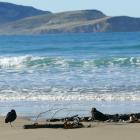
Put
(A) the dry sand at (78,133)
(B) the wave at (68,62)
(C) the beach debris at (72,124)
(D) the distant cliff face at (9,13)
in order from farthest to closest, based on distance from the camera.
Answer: (D) the distant cliff face at (9,13) < (B) the wave at (68,62) < (C) the beach debris at (72,124) < (A) the dry sand at (78,133)

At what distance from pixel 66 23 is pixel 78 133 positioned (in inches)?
6226

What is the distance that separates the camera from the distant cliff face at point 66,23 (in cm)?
15100

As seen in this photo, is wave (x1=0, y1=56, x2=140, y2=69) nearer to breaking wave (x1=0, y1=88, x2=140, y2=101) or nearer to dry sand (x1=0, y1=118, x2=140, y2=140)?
breaking wave (x1=0, y1=88, x2=140, y2=101)

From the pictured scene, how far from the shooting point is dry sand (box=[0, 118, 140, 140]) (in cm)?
973

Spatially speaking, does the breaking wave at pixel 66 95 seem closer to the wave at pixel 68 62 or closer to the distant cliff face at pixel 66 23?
the wave at pixel 68 62

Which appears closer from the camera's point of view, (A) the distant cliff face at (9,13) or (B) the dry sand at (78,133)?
(B) the dry sand at (78,133)

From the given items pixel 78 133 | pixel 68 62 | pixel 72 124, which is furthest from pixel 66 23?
pixel 78 133

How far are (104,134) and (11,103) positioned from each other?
6.22m

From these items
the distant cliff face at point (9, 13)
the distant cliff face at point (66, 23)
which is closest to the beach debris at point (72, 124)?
the distant cliff face at point (66, 23)

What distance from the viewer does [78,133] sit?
33.4ft

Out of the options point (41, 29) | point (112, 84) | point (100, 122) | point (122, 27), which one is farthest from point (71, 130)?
point (41, 29)

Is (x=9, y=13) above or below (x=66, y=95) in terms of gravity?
above

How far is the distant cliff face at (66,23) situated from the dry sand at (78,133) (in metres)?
135

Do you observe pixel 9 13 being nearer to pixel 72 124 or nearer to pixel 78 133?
pixel 72 124
